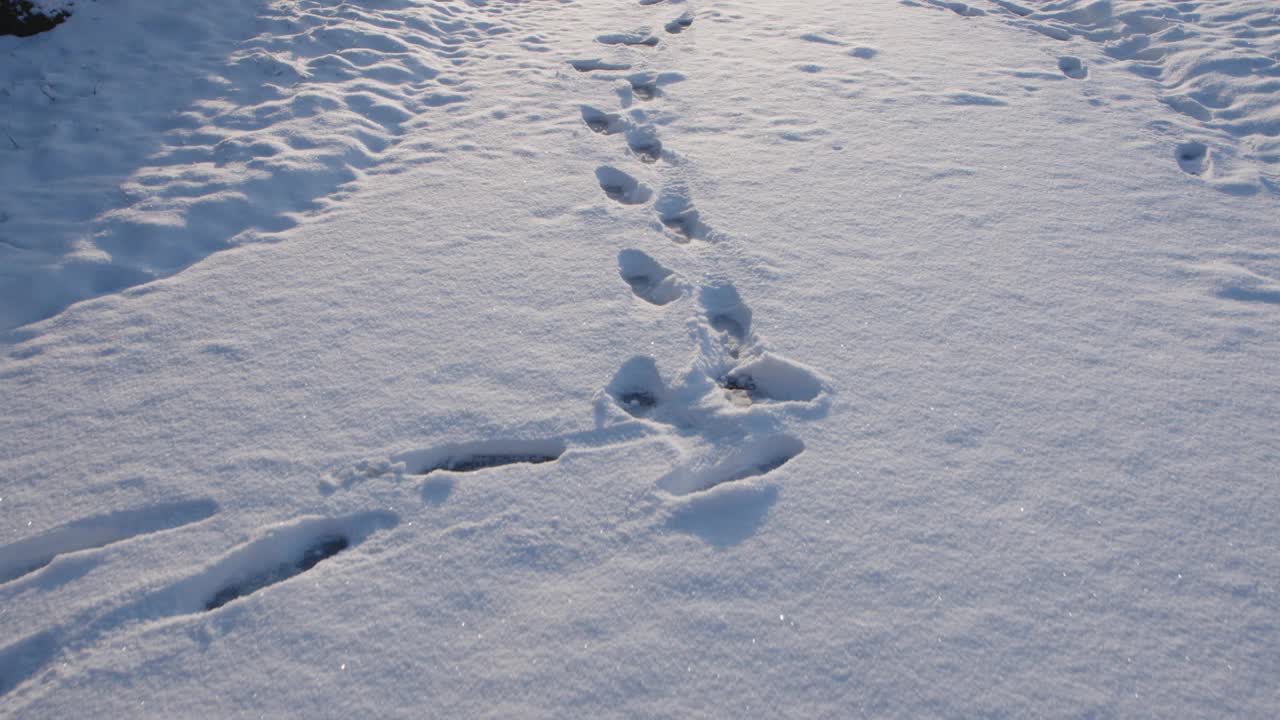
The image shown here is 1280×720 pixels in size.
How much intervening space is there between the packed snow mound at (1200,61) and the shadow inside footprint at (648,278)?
2453 millimetres

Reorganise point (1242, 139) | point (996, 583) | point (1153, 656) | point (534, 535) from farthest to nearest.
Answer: point (1242, 139)
point (534, 535)
point (996, 583)
point (1153, 656)

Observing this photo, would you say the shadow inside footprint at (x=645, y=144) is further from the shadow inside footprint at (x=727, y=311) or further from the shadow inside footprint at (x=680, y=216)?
the shadow inside footprint at (x=727, y=311)

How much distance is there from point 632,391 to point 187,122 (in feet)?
8.90

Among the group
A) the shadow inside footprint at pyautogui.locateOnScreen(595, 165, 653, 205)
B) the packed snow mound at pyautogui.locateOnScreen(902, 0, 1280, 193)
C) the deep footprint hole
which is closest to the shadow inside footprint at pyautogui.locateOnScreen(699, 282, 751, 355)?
the shadow inside footprint at pyautogui.locateOnScreen(595, 165, 653, 205)

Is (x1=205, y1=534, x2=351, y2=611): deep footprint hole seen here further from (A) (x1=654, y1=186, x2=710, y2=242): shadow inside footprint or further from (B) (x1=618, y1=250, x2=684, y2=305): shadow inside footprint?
(A) (x1=654, y1=186, x2=710, y2=242): shadow inside footprint

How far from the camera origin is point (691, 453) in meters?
1.90

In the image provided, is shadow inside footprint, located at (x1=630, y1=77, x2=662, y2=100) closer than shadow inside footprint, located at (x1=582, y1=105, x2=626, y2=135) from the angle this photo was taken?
No

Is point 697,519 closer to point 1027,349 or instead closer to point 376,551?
point 376,551

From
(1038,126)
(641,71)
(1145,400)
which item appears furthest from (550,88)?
(1145,400)

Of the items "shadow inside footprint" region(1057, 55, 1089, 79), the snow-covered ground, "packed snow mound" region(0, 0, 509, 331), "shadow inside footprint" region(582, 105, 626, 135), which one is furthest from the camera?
"shadow inside footprint" region(1057, 55, 1089, 79)

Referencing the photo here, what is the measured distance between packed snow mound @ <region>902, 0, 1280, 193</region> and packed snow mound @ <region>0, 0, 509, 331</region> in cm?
357

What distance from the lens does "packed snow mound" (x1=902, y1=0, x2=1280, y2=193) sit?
10.5ft

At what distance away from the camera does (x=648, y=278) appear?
2557 mm

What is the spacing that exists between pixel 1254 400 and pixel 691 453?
1.65 meters
